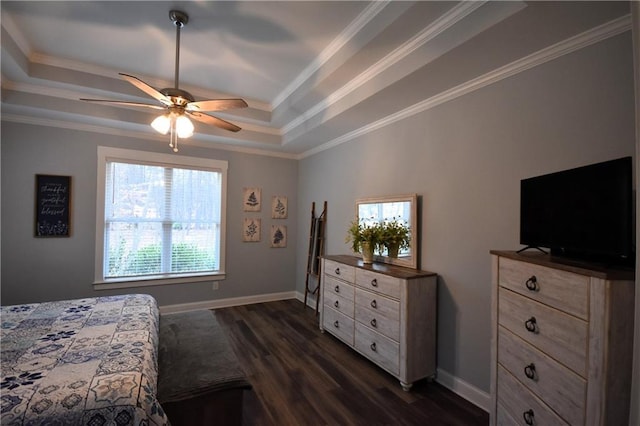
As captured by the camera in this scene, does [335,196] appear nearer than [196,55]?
No

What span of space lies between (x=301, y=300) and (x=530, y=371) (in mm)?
3796

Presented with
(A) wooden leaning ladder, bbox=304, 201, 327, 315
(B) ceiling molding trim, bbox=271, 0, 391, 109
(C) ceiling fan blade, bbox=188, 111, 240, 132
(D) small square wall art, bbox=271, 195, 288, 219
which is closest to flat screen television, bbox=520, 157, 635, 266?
(B) ceiling molding trim, bbox=271, 0, 391, 109

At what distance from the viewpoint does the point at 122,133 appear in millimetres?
3844

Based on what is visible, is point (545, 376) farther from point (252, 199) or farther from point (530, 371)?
point (252, 199)

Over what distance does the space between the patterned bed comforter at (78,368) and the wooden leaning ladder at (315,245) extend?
2.57 meters

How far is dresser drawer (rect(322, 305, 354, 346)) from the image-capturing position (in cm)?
307

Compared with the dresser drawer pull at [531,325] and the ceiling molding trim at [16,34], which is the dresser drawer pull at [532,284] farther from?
the ceiling molding trim at [16,34]

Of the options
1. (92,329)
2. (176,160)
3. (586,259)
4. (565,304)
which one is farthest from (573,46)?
(176,160)

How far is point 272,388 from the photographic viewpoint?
2.42m

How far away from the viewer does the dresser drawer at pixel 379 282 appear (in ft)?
8.27

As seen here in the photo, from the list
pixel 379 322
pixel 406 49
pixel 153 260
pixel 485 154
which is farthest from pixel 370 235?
pixel 153 260

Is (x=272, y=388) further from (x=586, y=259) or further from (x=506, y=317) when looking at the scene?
(x=586, y=259)

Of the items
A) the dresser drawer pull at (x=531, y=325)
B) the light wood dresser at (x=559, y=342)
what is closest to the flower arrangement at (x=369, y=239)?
the light wood dresser at (x=559, y=342)

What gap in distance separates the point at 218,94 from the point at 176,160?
1.22 meters
